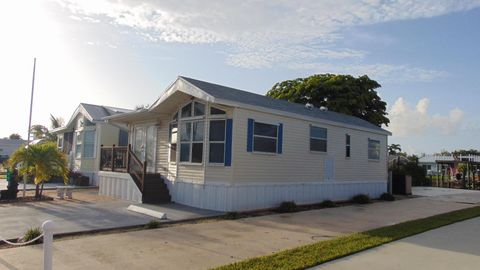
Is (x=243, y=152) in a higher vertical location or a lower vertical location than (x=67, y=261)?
higher

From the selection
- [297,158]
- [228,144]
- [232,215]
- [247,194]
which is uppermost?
[228,144]

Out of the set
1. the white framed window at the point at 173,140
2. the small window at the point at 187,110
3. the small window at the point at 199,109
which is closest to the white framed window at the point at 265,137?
the small window at the point at 199,109

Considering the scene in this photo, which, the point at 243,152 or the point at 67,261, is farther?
the point at 243,152

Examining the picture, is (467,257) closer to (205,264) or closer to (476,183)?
(205,264)

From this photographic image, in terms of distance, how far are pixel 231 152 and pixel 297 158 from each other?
136 inches

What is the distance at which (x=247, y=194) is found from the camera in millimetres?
13117

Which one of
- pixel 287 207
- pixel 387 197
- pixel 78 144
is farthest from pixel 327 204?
pixel 78 144

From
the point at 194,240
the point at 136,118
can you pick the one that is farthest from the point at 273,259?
the point at 136,118

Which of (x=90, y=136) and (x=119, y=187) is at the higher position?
(x=90, y=136)

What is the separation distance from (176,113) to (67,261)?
31.2 ft

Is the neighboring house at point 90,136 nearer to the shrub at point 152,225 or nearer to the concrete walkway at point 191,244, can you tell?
the shrub at point 152,225

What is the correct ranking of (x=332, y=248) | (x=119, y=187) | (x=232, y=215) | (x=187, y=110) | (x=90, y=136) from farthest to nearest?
1. (x=90, y=136)
2. (x=119, y=187)
3. (x=187, y=110)
4. (x=232, y=215)
5. (x=332, y=248)

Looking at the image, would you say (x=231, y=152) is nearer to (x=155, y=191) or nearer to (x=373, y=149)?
(x=155, y=191)

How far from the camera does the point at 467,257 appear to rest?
722 centimetres
